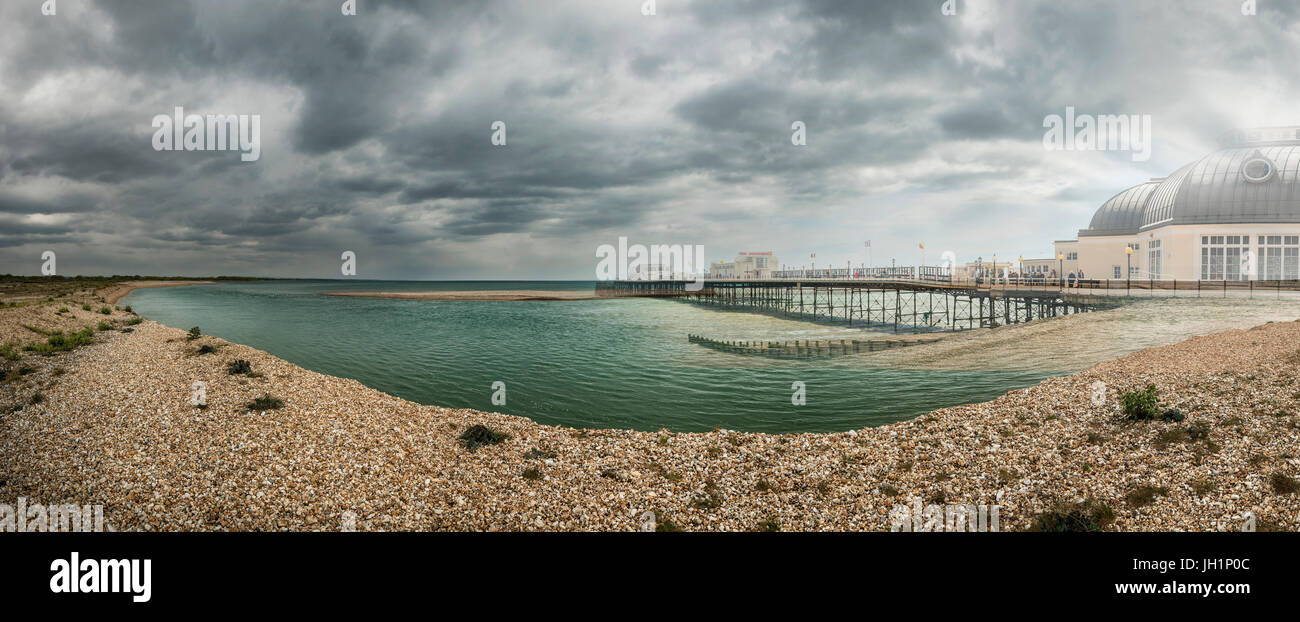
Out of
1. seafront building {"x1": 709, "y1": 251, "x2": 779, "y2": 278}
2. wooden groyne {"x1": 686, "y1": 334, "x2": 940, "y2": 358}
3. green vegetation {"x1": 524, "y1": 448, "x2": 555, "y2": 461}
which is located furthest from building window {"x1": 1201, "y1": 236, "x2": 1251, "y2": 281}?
seafront building {"x1": 709, "y1": 251, "x2": 779, "y2": 278}

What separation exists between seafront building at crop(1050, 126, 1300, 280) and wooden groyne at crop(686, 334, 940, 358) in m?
47.9

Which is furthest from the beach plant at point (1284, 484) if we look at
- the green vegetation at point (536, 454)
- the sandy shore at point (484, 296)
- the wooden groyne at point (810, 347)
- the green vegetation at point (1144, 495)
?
the sandy shore at point (484, 296)

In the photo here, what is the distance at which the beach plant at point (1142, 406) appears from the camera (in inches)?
508

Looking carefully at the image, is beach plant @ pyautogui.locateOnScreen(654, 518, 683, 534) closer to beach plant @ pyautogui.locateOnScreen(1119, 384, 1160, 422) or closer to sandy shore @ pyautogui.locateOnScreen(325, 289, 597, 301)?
beach plant @ pyautogui.locateOnScreen(1119, 384, 1160, 422)

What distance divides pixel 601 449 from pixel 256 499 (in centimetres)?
681

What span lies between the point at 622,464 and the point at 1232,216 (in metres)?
81.8

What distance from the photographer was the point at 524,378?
2630 cm

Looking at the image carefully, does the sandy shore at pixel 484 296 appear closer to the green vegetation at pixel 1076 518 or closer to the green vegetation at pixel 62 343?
the green vegetation at pixel 62 343

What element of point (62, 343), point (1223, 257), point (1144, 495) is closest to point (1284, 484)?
point (1144, 495)

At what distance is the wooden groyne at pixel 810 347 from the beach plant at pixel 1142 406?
60.8 feet

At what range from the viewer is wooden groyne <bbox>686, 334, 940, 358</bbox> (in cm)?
3281

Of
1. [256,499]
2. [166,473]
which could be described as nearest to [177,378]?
[166,473]

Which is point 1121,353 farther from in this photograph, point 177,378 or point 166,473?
point 177,378
